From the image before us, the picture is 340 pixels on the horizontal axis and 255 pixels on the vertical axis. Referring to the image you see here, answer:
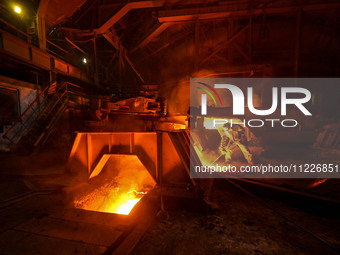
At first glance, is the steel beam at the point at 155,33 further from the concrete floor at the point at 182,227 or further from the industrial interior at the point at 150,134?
the concrete floor at the point at 182,227

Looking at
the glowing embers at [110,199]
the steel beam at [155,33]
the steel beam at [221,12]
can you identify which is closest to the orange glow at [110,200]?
the glowing embers at [110,199]

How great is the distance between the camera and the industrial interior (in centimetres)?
242

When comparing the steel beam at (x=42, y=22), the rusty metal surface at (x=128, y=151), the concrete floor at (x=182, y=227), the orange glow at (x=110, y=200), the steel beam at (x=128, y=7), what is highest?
the steel beam at (x=128, y=7)

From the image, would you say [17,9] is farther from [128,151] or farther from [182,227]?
[182,227]

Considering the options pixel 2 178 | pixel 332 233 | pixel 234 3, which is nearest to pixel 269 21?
pixel 234 3

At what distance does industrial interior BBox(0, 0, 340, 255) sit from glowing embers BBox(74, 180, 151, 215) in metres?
0.03

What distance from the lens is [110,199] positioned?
398 cm

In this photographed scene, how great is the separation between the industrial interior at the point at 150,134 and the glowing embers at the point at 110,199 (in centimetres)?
3

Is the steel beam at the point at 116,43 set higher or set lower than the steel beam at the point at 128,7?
lower

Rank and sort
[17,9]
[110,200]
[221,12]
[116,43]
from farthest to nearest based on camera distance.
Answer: [116,43] < [221,12] < [17,9] < [110,200]

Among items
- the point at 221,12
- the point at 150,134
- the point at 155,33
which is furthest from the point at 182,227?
the point at 155,33

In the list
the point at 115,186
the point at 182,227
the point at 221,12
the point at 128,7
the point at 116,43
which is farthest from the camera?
the point at 116,43

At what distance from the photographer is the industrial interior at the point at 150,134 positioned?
242cm

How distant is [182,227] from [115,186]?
2.47 meters
